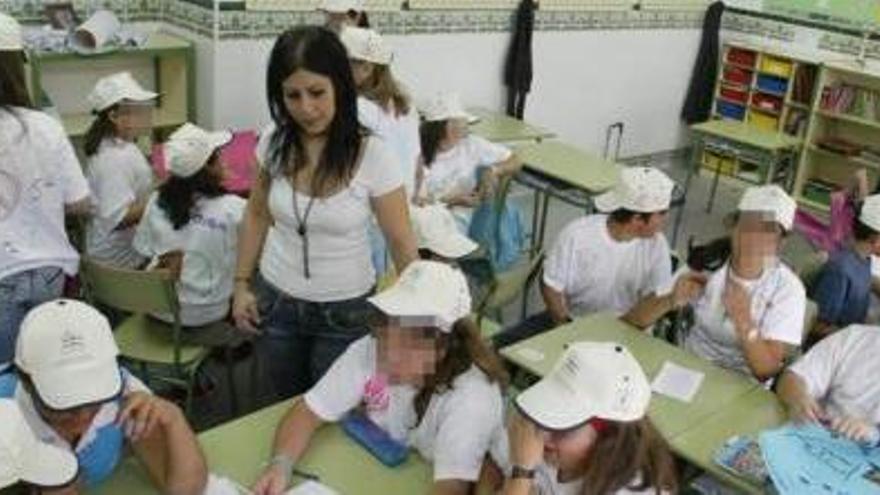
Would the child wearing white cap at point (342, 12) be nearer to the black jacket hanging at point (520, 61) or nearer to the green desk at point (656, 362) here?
the black jacket hanging at point (520, 61)

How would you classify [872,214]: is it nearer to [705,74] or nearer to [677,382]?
[677,382]

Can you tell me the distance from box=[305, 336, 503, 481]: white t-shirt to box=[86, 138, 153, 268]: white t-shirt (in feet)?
5.37

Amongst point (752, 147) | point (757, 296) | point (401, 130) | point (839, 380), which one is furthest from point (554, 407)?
point (752, 147)

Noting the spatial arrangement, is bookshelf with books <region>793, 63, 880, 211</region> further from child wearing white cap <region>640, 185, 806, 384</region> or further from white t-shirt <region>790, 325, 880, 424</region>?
white t-shirt <region>790, 325, 880, 424</region>

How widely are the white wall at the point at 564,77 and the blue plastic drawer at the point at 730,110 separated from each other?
34cm

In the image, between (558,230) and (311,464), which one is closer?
(311,464)

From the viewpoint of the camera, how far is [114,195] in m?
3.46

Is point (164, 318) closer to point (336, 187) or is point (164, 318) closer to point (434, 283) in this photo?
point (336, 187)

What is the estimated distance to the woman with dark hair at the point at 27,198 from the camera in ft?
7.07

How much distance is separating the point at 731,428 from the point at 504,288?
3.75 ft

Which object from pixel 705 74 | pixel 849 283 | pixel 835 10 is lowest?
pixel 849 283

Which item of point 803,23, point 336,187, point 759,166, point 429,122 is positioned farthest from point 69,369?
point 803,23

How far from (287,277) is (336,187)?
0.96ft

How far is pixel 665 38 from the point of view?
729cm
